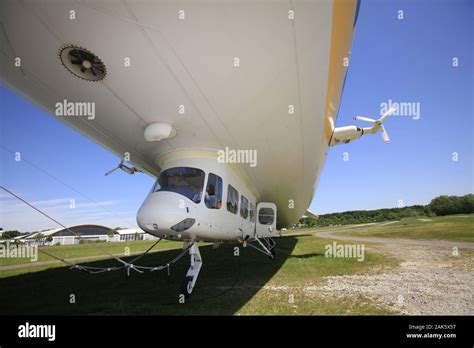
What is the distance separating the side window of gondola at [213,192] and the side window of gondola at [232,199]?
1.66 feet

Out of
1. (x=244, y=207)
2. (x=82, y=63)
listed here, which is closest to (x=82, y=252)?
(x=244, y=207)

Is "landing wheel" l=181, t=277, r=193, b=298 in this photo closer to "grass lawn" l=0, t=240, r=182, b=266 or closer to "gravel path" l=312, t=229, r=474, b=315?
"gravel path" l=312, t=229, r=474, b=315

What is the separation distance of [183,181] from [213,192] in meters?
0.80

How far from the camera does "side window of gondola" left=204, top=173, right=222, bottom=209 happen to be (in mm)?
6098

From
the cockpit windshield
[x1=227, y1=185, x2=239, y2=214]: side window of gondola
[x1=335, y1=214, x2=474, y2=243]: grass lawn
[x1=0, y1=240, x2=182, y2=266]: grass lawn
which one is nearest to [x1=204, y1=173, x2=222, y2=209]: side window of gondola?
the cockpit windshield

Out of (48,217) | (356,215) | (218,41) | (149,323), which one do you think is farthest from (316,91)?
(356,215)

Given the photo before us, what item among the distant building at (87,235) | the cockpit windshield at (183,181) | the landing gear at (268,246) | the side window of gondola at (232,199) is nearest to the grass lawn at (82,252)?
the landing gear at (268,246)

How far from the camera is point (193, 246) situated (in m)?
6.30

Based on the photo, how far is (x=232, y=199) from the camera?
23.9ft

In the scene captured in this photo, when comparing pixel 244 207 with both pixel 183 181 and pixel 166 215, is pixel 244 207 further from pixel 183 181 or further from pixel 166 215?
pixel 166 215

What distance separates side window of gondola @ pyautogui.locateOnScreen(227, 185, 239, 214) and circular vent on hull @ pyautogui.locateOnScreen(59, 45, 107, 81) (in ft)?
13.3

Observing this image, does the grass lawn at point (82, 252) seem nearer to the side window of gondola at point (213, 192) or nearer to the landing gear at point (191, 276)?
the landing gear at point (191, 276)

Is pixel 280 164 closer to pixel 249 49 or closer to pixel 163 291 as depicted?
pixel 249 49

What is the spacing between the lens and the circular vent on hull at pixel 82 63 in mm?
4012
